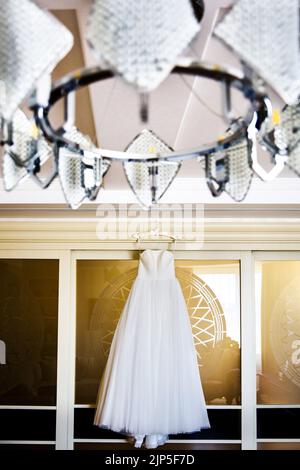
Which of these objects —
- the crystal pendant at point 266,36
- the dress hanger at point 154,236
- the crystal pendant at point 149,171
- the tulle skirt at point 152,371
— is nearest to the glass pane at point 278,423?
the tulle skirt at point 152,371

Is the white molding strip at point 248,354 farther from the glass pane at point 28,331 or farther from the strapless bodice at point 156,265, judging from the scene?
the glass pane at point 28,331

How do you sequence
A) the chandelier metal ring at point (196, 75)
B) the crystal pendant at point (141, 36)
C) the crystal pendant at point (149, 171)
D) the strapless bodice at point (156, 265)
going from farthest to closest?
1. the strapless bodice at point (156, 265)
2. the crystal pendant at point (149, 171)
3. the chandelier metal ring at point (196, 75)
4. the crystal pendant at point (141, 36)

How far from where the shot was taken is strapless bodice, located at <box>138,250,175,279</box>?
3.38 meters

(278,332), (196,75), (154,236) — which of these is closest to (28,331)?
(154,236)

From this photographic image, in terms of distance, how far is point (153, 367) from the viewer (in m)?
3.19

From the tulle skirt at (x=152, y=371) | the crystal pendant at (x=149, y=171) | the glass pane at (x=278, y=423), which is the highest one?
the crystal pendant at (x=149, y=171)

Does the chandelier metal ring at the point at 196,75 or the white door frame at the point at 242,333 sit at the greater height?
the chandelier metal ring at the point at 196,75

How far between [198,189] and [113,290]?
864mm

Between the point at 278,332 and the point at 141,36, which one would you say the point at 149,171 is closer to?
the point at 141,36

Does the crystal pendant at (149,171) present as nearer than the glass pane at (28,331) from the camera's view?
Yes

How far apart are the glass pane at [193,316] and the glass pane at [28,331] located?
17 centimetres

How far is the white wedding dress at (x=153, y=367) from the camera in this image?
10.2 ft
